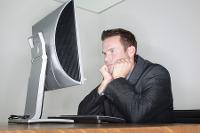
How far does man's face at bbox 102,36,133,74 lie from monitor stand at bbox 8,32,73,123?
0.62 meters

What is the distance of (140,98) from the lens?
4.08 feet

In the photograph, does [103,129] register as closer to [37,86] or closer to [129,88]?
[37,86]

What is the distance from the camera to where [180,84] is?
206cm

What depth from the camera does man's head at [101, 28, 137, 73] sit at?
1.66 meters

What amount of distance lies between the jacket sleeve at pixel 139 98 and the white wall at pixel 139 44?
0.73m

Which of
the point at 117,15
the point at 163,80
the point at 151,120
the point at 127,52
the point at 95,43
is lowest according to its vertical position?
the point at 151,120

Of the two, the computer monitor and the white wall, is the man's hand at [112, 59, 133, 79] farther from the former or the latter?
the white wall

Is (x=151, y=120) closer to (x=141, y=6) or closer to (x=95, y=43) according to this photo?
(x=141, y=6)

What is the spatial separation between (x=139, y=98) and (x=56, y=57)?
0.43 metres

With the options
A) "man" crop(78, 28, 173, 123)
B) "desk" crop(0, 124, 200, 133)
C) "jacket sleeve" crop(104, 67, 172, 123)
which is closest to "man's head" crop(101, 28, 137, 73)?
"man" crop(78, 28, 173, 123)

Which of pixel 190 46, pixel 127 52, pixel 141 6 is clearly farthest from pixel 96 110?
pixel 141 6

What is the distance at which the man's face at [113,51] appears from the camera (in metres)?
1.65

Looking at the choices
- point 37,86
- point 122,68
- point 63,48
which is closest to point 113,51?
point 122,68

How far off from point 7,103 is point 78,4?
117 cm
